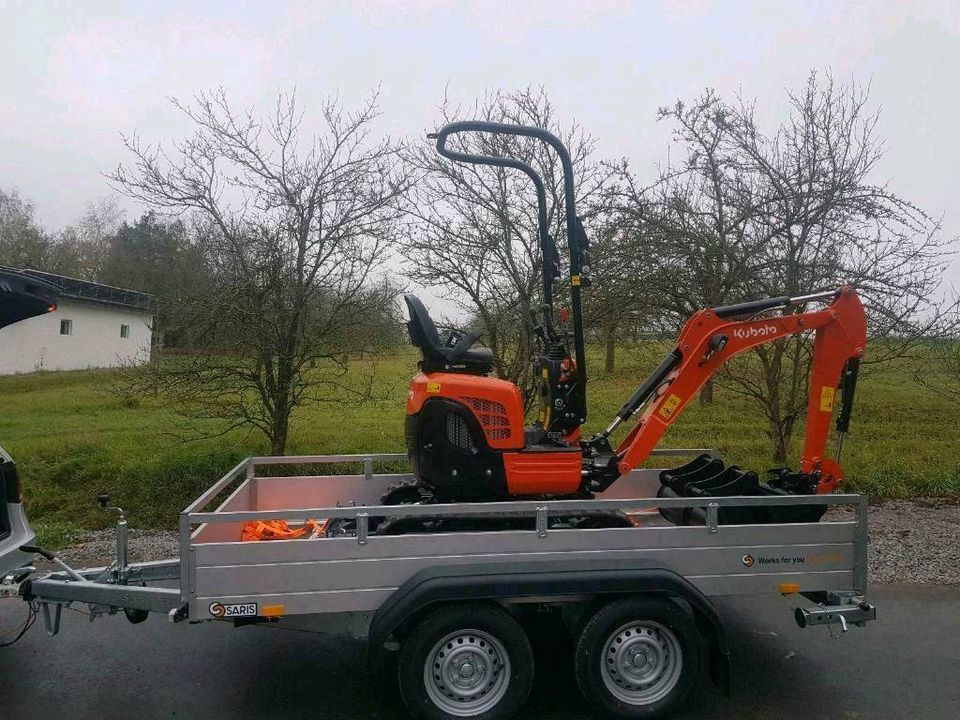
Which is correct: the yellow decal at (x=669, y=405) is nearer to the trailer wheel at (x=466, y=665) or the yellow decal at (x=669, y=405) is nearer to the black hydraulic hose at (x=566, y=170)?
the black hydraulic hose at (x=566, y=170)

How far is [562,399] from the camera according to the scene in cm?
481

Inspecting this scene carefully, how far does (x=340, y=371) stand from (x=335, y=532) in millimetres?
4929

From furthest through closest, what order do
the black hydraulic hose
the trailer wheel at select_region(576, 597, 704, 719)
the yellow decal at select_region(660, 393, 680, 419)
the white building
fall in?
the white building < the yellow decal at select_region(660, 393, 680, 419) < the black hydraulic hose < the trailer wheel at select_region(576, 597, 704, 719)

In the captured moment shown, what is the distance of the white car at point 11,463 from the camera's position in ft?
15.7

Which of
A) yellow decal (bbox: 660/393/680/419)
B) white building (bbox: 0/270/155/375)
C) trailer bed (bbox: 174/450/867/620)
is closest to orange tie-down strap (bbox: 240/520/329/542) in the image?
trailer bed (bbox: 174/450/867/620)

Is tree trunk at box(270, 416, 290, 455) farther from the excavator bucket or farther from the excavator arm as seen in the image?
the excavator arm

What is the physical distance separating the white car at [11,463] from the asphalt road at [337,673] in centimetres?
78

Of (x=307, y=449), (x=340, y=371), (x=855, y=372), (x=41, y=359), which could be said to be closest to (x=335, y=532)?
(x=855, y=372)

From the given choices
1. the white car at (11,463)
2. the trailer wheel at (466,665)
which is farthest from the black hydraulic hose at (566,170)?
the white car at (11,463)

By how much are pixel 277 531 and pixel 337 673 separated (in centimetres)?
103

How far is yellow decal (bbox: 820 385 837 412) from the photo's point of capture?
5180mm

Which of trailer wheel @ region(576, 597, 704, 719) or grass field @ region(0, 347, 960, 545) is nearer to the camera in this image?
trailer wheel @ region(576, 597, 704, 719)

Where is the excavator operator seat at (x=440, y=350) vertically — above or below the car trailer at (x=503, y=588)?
above

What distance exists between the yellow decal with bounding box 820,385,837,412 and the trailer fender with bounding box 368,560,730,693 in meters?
1.83
